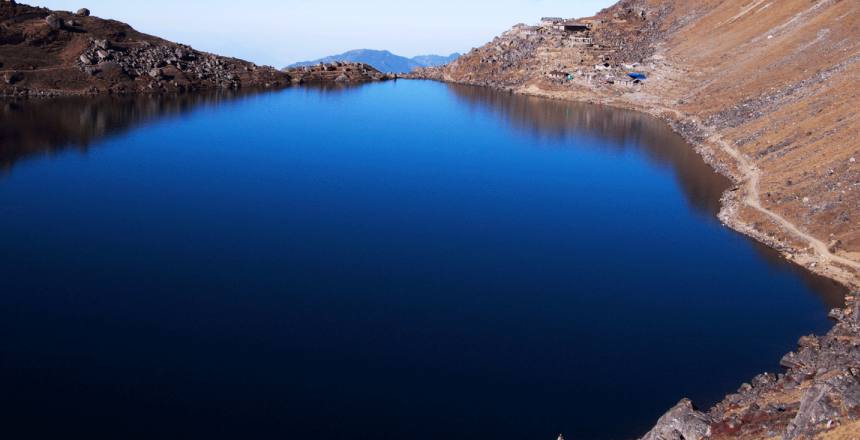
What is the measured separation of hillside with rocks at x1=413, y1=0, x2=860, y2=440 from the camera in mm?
29766

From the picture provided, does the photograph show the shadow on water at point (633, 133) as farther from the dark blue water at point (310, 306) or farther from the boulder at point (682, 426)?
the boulder at point (682, 426)

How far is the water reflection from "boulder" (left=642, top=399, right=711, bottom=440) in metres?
69.3

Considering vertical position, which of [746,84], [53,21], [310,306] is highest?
[53,21]

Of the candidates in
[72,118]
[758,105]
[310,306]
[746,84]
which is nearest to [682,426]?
[310,306]

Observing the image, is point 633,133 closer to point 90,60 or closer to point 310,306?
point 310,306

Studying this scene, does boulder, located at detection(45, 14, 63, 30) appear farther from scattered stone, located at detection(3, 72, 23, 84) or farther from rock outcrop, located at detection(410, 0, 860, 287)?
rock outcrop, located at detection(410, 0, 860, 287)

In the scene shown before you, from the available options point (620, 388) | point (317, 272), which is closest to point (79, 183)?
point (317, 272)

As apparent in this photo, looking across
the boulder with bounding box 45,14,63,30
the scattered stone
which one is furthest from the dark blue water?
the boulder with bounding box 45,14,63,30

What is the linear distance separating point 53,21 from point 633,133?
105873 mm

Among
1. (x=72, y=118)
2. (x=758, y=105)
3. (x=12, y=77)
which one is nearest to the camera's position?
(x=758, y=105)

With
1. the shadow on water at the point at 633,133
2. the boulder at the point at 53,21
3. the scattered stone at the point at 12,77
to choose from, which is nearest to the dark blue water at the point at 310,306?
the shadow on water at the point at 633,133

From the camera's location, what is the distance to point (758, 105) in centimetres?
9100

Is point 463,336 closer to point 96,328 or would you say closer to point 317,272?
point 317,272

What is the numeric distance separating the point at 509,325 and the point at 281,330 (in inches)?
533
